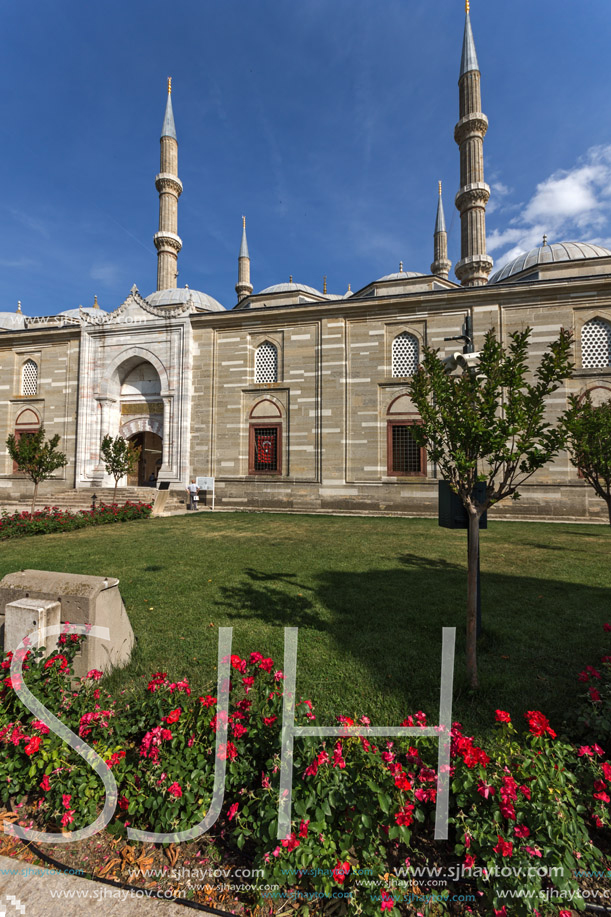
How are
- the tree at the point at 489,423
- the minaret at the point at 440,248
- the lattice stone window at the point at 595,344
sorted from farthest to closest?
the minaret at the point at 440,248 → the lattice stone window at the point at 595,344 → the tree at the point at 489,423

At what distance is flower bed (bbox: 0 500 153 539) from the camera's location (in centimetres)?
1103

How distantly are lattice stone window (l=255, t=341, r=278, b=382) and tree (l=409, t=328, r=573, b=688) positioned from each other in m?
15.7

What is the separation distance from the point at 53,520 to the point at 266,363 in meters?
11.2

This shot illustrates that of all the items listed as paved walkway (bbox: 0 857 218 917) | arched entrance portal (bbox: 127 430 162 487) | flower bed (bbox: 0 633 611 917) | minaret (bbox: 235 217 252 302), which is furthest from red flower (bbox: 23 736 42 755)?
minaret (bbox: 235 217 252 302)

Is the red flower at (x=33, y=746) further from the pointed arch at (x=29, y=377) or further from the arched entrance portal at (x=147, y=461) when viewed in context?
the pointed arch at (x=29, y=377)

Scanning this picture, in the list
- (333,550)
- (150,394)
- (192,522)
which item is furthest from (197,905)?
(150,394)

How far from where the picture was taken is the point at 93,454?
67.5 feet

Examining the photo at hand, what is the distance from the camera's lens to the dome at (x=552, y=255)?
20.4 meters

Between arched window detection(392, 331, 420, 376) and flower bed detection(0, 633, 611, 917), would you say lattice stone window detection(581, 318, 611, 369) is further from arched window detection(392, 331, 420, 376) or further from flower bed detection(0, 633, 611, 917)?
flower bed detection(0, 633, 611, 917)


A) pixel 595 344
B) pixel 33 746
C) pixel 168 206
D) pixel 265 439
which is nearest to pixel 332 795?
pixel 33 746

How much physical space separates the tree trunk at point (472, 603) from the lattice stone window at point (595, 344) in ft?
51.8

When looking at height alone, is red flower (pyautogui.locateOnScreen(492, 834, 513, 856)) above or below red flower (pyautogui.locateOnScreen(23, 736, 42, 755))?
below

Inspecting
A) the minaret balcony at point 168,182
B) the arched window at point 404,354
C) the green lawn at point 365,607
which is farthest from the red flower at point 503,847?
the minaret balcony at point 168,182

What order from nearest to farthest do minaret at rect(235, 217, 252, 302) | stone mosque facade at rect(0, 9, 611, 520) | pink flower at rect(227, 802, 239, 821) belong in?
pink flower at rect(227, 802, 239, 821) < stone mosque facade at rect(0, 9, 611, 520) < minaret at rect(235, 217, 252, 302)
